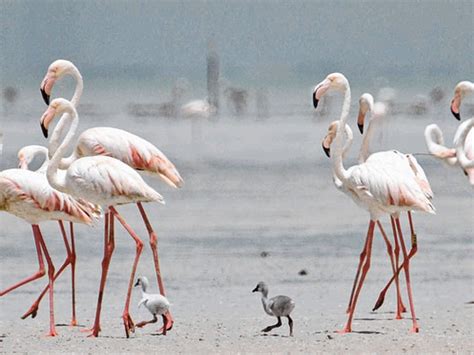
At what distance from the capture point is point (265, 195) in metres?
14.6

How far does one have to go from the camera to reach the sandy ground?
723 cm

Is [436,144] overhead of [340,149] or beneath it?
beneath

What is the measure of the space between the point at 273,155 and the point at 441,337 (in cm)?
1272

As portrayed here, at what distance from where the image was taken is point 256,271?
→ 9.80m

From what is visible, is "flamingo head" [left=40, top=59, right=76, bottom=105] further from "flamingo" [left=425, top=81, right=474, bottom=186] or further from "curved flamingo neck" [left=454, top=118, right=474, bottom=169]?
"curved flamingo neck" [left=454, top=118, right=474, bottom=169]

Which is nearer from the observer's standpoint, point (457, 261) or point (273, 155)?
point (457, 261)

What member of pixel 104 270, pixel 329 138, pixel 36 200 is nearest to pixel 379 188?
pixel 329 138

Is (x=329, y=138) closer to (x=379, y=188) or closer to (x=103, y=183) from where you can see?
(x=379, y=188)

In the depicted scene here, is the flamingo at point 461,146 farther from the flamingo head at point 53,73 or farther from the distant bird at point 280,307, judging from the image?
the flamingo head at point 53,73

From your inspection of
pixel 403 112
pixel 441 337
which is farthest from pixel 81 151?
pixel 403 112

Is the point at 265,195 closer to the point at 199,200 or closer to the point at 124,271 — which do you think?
the point at 199,200

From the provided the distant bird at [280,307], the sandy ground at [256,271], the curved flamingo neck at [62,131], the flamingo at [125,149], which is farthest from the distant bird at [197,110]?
the distant bird at [280,307]

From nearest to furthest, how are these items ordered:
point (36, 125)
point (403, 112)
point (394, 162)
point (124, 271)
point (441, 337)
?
point (441, 337)
point (394, 162)
point (124, 271)
point (36, 125)
point (403, 112)

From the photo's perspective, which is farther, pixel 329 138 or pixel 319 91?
pixel 329 138
